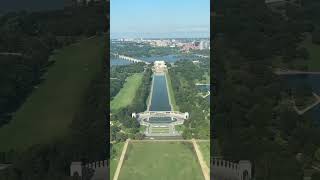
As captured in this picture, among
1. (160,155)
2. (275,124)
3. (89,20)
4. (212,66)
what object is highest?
(89,20)

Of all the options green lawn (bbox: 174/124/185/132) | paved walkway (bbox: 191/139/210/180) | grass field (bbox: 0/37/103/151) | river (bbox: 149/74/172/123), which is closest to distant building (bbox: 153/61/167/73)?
river (bbox: 149/74/172/123)

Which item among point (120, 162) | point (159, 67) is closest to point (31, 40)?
point (159, 67)

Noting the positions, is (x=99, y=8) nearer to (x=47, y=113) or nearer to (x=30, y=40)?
(x=30, y=40)

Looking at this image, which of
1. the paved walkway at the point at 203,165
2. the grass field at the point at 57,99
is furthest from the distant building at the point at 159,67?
the paved walkway at the point at 203,165

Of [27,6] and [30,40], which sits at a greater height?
[27,6]

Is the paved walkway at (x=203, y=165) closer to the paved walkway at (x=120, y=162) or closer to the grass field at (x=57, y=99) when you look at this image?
the paved walkway at (x=120, y=162)

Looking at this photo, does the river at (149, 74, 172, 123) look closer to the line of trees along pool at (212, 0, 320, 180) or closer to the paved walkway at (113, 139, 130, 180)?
the line of trees along pool at (212, 0, 320, 180)

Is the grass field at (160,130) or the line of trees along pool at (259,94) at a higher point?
the line of trees along pool at (259,94)

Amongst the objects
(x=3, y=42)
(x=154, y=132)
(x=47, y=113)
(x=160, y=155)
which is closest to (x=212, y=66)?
(x=154, y=132)
